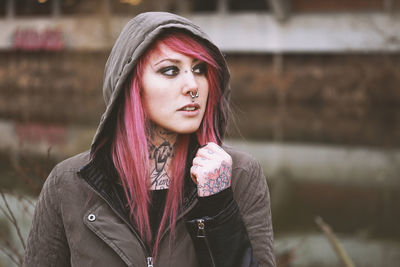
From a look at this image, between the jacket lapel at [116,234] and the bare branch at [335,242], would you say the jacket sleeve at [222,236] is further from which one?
the bare branch at [335,242]

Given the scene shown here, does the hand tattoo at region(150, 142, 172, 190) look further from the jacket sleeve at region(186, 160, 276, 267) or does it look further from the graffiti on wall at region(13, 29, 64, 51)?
the graffiti on wall at region(13, 29, 64, 51)

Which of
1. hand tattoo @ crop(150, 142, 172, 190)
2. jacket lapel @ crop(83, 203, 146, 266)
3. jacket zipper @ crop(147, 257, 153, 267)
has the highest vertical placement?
hand tattoo @ crop(150, 142, 172, 190)

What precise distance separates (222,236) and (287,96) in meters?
20.3

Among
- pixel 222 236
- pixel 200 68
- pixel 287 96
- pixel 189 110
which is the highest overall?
pixel 200 68

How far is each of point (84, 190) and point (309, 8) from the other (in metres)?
20.5

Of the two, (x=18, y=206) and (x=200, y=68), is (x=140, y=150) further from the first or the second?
(x=18, y=206)

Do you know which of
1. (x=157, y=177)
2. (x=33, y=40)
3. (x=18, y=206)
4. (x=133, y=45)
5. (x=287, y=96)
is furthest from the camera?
(x=33, y=40)

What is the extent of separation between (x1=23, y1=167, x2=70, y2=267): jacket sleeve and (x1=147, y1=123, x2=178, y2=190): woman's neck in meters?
0.30

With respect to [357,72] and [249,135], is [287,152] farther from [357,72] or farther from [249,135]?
[357,72]

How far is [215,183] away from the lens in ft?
4.99

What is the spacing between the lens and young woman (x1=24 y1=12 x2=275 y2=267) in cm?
155

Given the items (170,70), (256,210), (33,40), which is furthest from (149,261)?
(33,40)

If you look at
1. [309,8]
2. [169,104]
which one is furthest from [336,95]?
[169,104]

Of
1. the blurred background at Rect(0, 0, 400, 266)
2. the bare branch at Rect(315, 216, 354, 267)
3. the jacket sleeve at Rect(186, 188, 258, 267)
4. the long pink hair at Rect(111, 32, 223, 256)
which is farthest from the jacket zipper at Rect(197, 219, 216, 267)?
the blurred background at Rect(0, 0, 400, 266)
